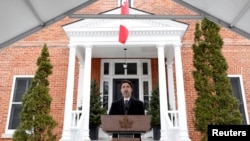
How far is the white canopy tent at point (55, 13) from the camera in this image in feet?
11.8

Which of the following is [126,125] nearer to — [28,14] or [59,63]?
[28,14]

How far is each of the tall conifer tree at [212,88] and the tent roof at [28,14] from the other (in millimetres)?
5360

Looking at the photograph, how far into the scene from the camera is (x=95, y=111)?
9328 mm

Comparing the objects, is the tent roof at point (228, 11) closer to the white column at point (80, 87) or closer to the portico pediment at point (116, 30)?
the portico pediment at point (116, 30)

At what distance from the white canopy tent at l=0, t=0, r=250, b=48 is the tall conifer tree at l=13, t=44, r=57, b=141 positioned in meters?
3.85

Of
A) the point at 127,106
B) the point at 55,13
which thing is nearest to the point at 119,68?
the point at 55,13

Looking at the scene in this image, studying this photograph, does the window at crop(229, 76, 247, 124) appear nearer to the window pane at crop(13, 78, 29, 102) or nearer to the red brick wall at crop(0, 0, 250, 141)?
the red brick wall at crop(0, 0, 250, 141)

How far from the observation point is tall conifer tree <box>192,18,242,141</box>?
776 centimetres

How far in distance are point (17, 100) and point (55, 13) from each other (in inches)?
284

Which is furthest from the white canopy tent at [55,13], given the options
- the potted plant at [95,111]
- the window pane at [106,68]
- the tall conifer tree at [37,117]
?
the window pane at [106,68]

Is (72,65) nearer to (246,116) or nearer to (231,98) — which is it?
(231,98)

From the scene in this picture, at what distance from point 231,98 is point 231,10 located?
4.83m

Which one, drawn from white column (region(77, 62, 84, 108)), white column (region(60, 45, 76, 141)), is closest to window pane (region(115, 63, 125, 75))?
white column (region(77, 62, 84, 108))

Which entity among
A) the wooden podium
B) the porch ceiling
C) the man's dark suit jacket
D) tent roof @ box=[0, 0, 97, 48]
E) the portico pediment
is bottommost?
the wooden podium
